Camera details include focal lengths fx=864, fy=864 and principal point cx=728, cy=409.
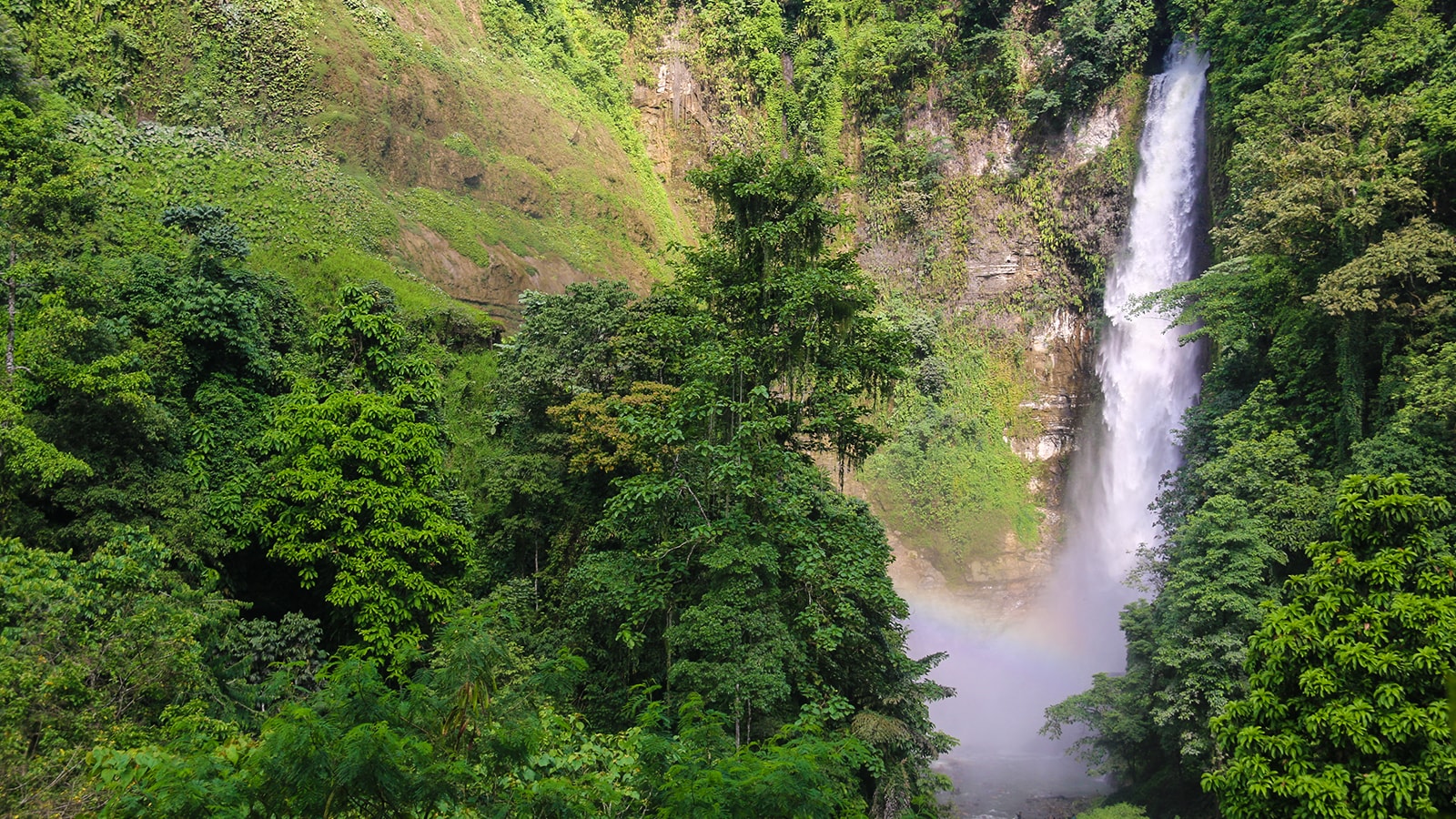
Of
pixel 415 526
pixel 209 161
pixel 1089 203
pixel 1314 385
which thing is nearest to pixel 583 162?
pixel 209 161

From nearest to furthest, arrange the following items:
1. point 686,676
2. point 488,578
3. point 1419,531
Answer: point 1419,531, point 686,676, point 488,578

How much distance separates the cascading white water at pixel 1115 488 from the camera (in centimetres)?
3006

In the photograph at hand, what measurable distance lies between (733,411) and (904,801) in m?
6.73

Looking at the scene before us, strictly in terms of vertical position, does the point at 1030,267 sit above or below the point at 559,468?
above

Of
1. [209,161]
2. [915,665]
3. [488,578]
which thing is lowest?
[915,665]

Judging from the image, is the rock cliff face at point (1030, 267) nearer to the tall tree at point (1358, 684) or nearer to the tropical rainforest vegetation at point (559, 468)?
the tropical rainforest vegetation at point (559, 468)

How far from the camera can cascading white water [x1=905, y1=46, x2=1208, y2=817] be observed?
30062mm

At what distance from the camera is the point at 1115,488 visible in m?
33.4

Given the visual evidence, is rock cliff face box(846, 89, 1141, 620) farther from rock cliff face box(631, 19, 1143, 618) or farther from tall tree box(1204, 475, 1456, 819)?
tall tree box(1204, 475, 1456, 819)

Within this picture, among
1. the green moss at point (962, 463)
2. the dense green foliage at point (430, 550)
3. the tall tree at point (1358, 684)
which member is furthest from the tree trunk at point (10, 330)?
the green moss at point (962, 463)

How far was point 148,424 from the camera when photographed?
12531 millimetres

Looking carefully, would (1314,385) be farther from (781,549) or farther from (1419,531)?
(781,549)

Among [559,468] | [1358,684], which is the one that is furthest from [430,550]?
[1358,684]

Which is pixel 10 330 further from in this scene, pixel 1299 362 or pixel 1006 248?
pixel 1006 248
